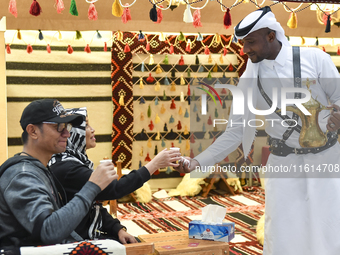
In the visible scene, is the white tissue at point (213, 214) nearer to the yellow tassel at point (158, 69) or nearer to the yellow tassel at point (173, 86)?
the yellow tassel at point (158, 69)

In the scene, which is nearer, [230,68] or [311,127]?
[311,127]

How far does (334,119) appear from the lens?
2090 mm

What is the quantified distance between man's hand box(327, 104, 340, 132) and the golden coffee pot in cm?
6

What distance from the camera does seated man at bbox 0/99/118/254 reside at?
1.69m

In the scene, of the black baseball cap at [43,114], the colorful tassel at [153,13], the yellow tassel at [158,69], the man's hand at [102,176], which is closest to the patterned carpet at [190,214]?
the yellow tassel at [158,69]

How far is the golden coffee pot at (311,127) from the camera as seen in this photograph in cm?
217

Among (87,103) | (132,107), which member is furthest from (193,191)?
(87,103)

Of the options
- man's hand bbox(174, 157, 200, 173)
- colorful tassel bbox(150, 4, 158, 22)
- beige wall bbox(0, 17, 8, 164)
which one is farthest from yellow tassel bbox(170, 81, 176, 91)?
man's hand bbox(174, 157, 200, 173)

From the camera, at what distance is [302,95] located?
2.21 metres

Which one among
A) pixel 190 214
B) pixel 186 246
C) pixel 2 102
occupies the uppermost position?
pixel 2 102

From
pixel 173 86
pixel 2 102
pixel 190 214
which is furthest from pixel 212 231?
pixel 173 86

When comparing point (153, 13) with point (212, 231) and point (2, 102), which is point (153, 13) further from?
point (2, 102)

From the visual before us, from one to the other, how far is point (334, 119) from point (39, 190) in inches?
55.4

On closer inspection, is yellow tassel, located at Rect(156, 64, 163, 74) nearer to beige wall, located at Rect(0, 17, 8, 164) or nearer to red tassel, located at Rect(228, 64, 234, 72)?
red tassel, located at Rect(228, 64, 234, 72)
